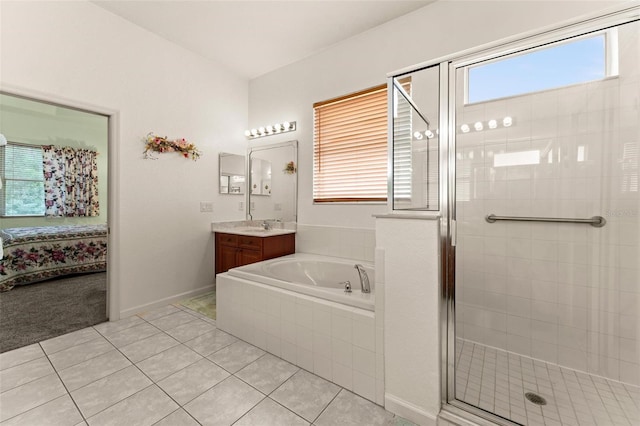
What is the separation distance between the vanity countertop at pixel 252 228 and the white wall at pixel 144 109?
10 cm

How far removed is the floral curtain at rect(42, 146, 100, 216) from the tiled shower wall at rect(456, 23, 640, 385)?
5743mm

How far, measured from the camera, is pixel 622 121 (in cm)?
150

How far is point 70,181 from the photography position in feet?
14.7

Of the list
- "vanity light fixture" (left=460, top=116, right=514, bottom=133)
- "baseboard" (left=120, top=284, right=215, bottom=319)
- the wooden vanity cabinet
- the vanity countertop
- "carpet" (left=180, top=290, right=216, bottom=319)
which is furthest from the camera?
the vanity countertop

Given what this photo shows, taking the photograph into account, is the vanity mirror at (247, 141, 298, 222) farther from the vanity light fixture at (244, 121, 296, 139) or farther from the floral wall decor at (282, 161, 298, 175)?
the vanity light fixture at (244, 121, 296, 139)

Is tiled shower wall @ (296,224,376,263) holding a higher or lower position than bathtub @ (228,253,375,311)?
higher

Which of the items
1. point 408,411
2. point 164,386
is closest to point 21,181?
point 164,386

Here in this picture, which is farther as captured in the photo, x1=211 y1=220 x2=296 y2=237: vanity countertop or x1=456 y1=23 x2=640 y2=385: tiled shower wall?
x1=211 y1=220 x2=296 y2=237: vanity countertop

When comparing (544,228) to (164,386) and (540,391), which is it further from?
(164,386)

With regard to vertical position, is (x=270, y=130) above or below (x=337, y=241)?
above

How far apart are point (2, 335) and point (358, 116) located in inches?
145

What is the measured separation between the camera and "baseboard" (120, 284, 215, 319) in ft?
8.68

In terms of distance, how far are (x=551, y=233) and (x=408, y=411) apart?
4.70ft

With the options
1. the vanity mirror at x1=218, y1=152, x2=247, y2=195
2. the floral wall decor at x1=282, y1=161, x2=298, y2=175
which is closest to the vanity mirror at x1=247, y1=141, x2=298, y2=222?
the floral wall decor at x1=282, y1=161, x2=298, y2=175
